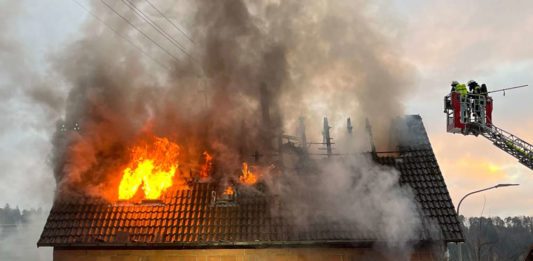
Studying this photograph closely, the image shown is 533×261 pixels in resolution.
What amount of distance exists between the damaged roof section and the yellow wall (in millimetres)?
271

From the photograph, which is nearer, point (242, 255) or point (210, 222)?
point (242, 255)

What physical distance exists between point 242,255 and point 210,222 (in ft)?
5.12

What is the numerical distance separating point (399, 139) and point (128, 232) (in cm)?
1052

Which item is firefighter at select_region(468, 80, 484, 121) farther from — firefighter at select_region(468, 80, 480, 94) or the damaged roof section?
the damaged roof section

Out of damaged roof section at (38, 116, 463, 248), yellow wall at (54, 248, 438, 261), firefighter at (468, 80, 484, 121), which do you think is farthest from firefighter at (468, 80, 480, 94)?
yellow wall at (54, 248, 438, 261)

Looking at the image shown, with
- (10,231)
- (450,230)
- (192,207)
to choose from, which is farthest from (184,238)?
(10,231)

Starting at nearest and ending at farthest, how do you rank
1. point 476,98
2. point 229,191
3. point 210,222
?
point 210,222, point 229,191, point 476,98

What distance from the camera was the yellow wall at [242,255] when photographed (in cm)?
1457

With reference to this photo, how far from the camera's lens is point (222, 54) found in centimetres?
1780

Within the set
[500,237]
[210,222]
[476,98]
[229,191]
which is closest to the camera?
[210,222]

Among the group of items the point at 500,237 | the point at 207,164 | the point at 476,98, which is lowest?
the point at 500,237

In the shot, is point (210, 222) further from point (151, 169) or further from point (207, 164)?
point (151, 169)

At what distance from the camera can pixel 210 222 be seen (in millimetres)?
15375

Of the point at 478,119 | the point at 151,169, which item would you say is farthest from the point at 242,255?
the point at 478,119
